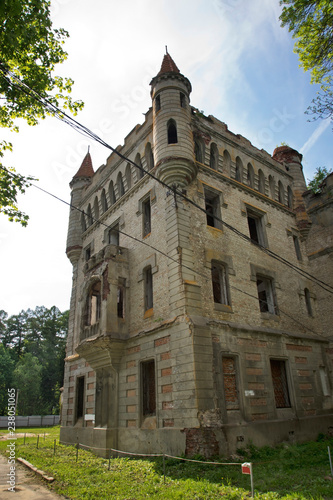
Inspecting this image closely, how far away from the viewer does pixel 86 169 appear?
27219mm

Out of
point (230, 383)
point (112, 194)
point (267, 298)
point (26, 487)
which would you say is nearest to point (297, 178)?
point (267, 298)

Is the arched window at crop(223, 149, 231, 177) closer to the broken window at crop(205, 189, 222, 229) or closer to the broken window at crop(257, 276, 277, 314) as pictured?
the broken window at crop(205, 189, 222, 229)

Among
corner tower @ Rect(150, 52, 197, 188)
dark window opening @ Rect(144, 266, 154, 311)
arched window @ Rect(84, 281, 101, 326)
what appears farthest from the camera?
arched window @ Rect(84, 281, 101, 326)

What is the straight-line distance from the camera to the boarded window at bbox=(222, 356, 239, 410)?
12.9 metres

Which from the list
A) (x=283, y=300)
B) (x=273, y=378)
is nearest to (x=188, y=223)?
(x=283, y=300)

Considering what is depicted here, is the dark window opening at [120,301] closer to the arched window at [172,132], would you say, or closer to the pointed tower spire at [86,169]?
the arched window at [172,132]

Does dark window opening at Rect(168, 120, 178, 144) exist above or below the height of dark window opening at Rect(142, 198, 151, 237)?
above

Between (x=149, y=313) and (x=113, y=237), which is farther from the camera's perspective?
(x=113, y=237)

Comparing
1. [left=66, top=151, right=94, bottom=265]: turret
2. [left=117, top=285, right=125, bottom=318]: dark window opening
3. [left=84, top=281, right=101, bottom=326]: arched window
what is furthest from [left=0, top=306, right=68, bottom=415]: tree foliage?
[left=117, top=285, right=125, bottom=318]: dark window opening

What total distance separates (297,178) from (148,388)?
17483 mm

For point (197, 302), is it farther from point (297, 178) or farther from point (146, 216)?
point (297, 178)

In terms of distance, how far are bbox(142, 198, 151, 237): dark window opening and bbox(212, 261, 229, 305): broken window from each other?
4.03 m

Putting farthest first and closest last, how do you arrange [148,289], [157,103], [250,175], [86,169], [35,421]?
[35,421] → [86,169] → [250,175] → [157,103] → [148,289]

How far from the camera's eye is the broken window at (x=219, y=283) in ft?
49.7
